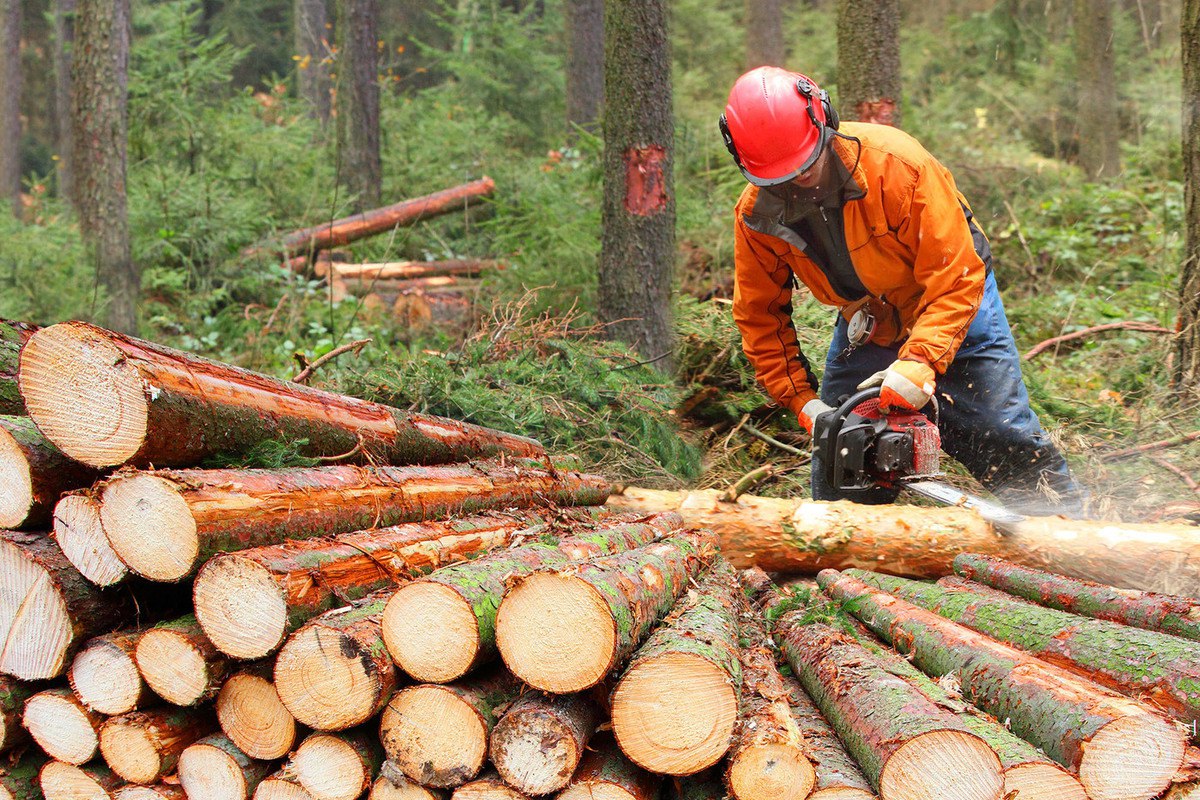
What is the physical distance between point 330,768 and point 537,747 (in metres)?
0.59

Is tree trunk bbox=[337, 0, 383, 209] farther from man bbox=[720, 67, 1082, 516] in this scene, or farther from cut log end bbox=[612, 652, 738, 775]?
cut log end bbox=[612, 652, 738, 775]

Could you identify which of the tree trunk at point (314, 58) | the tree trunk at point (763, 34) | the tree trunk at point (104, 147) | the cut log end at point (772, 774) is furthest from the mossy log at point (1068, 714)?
the tree trunk at point (314, 58)

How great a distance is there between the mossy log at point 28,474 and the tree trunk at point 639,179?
4.18 meters

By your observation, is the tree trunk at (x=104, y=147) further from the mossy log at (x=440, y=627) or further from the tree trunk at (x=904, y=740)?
the tree trunk at (x=904, y=740)

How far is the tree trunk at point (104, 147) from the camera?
762 cm

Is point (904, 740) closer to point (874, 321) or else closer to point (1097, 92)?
point (874, 321)

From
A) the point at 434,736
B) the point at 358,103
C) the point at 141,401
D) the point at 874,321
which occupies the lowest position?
the point at 434,736

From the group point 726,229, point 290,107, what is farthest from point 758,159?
point 290,107

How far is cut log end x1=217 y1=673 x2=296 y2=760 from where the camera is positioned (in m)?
2.26

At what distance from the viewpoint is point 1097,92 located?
1173 centimetres

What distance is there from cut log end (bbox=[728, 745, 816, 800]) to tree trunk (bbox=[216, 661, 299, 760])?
1.15 m

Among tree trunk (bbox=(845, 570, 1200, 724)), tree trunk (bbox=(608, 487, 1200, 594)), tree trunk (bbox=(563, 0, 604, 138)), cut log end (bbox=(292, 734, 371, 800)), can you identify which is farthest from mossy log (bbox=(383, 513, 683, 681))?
tree trunk (bbox=(563, 0, 604, 138))

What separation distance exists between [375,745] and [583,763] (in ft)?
1.85

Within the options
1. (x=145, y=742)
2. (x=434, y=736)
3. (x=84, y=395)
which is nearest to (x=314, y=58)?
(x=84, y=395)
